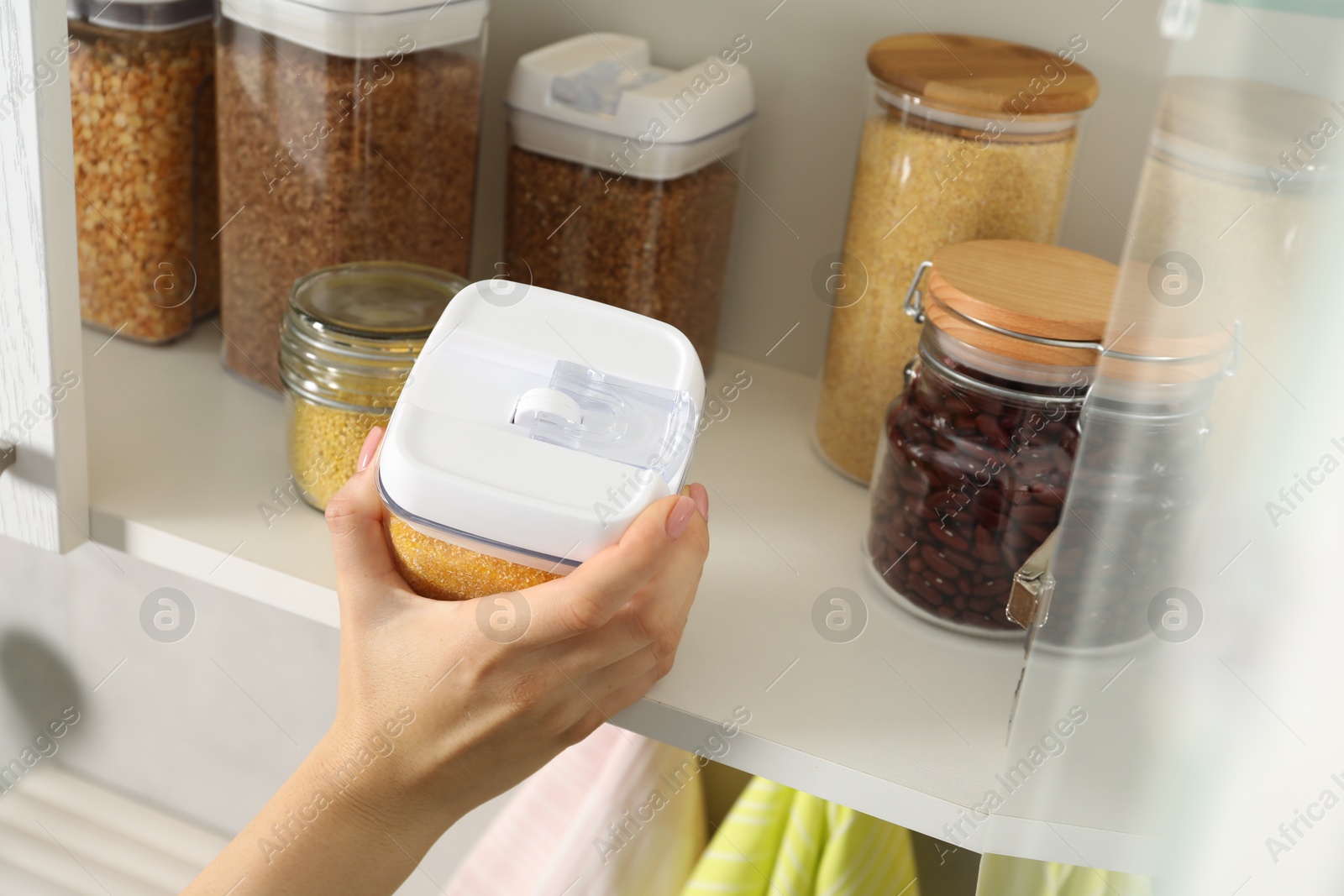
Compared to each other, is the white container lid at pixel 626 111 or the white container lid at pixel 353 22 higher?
the white container lid at pixel 353 22

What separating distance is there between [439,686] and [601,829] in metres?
0.22

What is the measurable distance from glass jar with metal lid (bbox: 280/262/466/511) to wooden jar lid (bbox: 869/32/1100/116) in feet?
0.76

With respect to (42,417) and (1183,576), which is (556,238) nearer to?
(42,417)

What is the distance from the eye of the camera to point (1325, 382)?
10.0 inches

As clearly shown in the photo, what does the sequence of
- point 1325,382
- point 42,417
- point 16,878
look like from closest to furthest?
1. point 1325,382
2. point 42,417
3. point 16,878

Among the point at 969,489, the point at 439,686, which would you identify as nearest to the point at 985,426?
the point at 969,489

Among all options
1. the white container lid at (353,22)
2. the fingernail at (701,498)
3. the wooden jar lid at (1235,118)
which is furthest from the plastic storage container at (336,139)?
the wooden jar lid at (1235,118)

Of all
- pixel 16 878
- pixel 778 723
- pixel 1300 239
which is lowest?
pixel 16 878

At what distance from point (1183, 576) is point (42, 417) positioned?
460 millimetres

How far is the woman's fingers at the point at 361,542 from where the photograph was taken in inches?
15.0

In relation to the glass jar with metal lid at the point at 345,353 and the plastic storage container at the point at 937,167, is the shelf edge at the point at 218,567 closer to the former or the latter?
the glass jar with metal lid at the point at 345,353

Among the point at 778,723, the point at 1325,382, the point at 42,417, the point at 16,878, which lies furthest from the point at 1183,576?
the point at 16,878

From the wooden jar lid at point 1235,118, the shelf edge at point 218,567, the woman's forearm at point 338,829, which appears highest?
the wooden jar lid at point 1235,118

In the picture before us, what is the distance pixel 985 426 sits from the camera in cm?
45
